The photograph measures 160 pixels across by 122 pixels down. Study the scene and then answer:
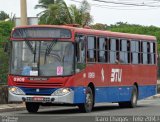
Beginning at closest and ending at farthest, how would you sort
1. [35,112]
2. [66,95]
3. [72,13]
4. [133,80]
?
[66,95] → [35,112] → [133,80] → [72,13]

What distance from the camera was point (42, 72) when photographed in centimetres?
2319

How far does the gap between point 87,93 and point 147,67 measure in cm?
725

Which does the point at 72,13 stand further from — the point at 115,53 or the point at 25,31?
the point at 25,31

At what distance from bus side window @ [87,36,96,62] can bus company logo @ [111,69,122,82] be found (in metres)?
2.09

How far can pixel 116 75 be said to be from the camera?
90.2 feet

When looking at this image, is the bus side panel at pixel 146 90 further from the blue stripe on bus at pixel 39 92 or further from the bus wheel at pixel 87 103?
the blue stripe on bus at pixel 39 92

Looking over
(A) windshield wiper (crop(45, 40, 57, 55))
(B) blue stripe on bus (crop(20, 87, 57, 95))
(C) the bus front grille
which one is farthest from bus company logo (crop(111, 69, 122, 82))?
(B) blue stripe on bus (crop(20, 87, 57, 95))

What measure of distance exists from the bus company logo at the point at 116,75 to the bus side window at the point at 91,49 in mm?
2090

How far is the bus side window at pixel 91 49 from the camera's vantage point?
24678 millimetres

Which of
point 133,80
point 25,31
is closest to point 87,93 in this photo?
point 25,31

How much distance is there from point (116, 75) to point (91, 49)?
2.98 meters

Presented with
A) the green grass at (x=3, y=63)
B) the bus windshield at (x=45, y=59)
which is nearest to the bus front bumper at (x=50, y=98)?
the bus windshield at (x=45, y=59)

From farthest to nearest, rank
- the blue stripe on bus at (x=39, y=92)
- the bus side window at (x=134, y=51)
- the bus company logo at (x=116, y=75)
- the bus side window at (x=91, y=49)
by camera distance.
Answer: the bus side window at (x=134, y=51) → the bus company logo at (x=116, y=75) → the bus side window at (x=91, y=49) → the blue stripe on bus at (x=39, y=92)

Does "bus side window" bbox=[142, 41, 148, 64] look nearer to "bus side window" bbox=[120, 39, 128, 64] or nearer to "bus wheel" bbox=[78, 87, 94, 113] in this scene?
"bus side window" bbox=[120, 39, 128, 64]
